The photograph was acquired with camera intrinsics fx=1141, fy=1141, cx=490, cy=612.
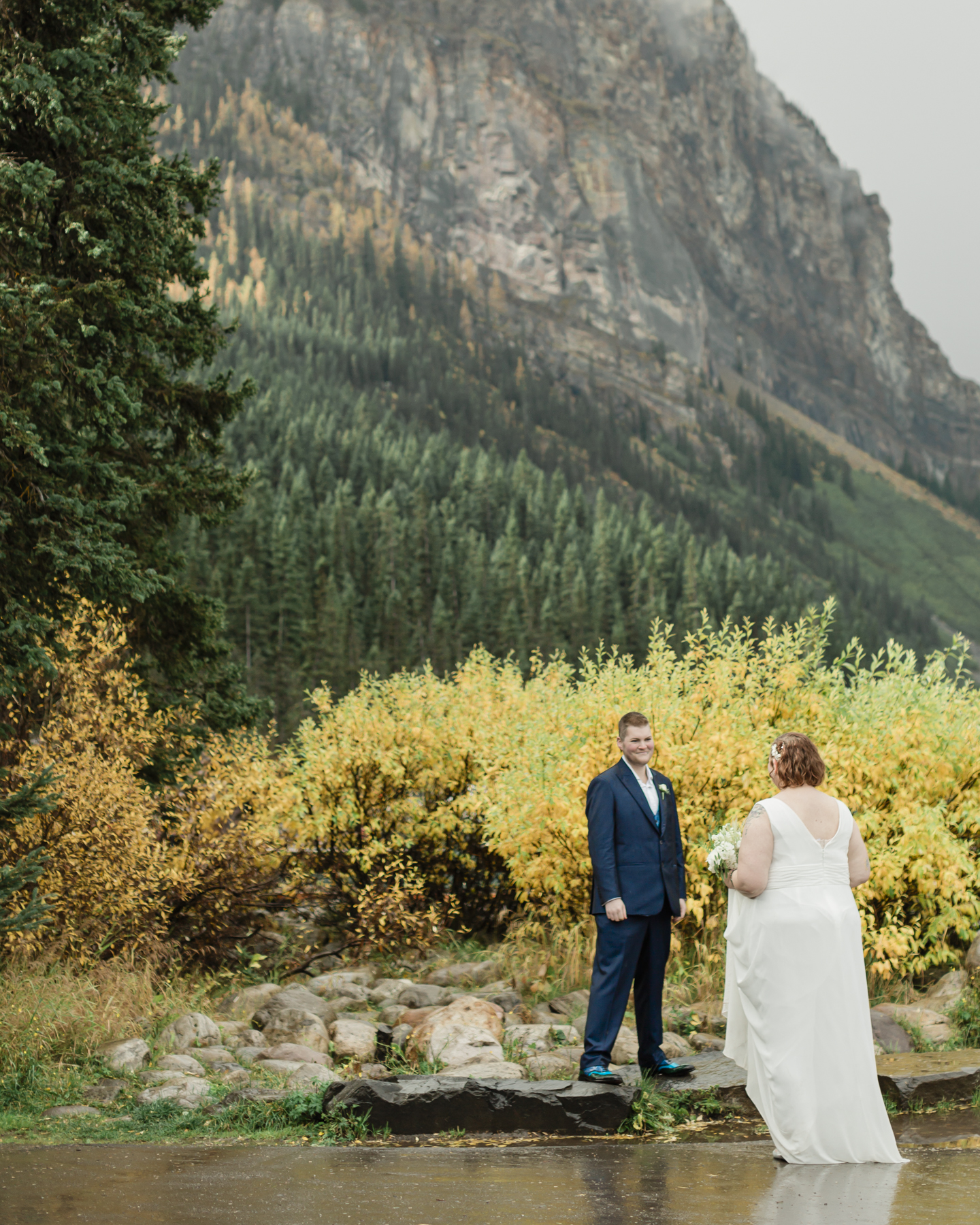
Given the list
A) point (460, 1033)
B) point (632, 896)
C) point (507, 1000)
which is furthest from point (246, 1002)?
point (632, 896)

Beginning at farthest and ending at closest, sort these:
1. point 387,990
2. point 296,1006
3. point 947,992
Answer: point 387,990 < point 296,1006 < point 947,992

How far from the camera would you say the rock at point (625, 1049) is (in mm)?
8570

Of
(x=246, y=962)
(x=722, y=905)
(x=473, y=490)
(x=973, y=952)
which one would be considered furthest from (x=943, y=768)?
(x=473, y=490)

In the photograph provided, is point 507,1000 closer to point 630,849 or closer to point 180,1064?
point 180,1064

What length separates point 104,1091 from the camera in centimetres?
798

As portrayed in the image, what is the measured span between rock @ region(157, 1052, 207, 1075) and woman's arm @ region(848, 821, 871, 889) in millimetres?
5213

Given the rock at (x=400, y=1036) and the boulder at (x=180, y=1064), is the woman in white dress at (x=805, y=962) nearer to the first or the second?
the rock at (x=400, y=1036)

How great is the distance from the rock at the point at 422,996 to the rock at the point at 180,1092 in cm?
373

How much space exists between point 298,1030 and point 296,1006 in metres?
1.02

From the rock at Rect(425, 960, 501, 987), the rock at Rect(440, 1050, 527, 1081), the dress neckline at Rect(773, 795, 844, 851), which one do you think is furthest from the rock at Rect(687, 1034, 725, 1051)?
the rock at Rect(425, 960, 501, 987)

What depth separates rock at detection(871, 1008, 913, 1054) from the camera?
347 inches

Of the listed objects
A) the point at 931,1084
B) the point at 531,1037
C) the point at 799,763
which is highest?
the point at 799,763

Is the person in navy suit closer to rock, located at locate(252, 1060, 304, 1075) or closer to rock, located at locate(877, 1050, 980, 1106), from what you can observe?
rock, located at locate(877, 1050, 980, 1106)

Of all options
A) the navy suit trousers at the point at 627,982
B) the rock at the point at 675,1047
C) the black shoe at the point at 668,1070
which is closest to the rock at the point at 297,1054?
the rock at the point at 675,1047
